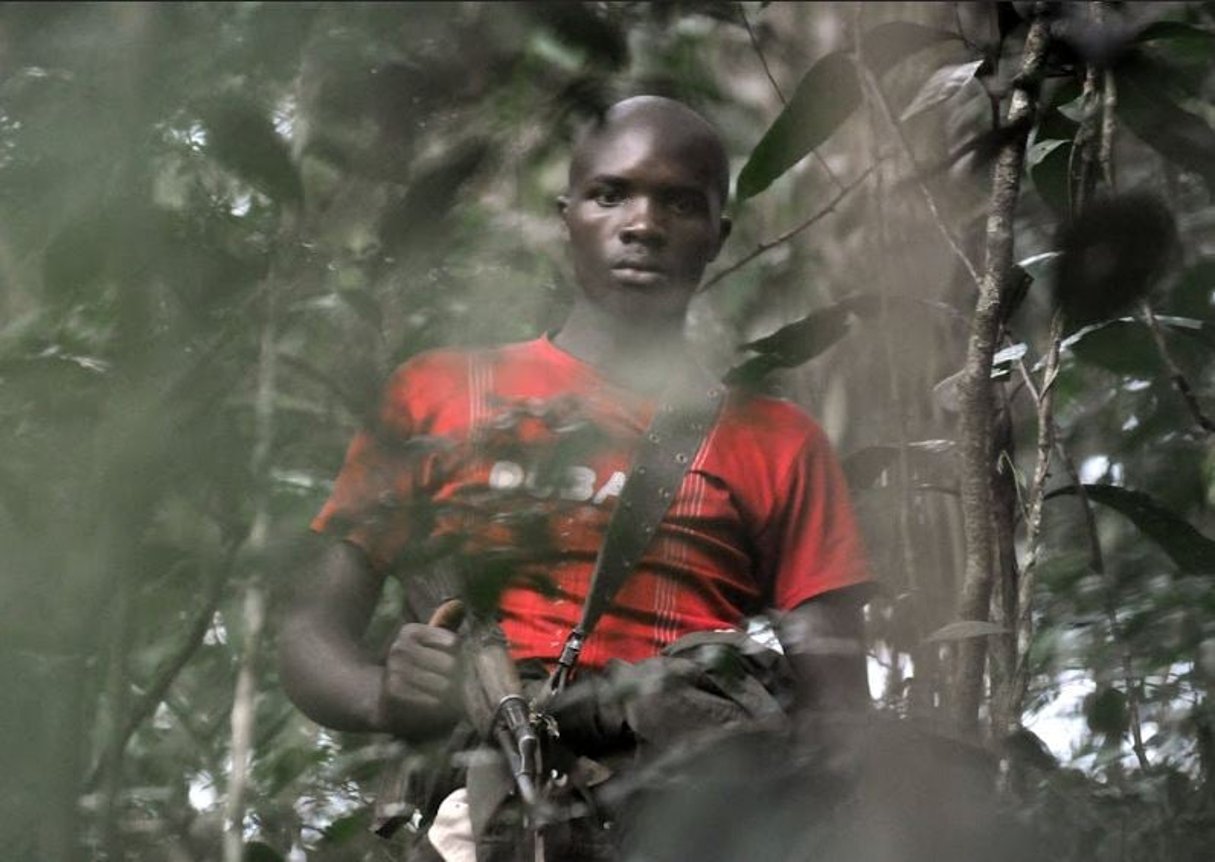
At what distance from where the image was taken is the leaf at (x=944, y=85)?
2480 mm

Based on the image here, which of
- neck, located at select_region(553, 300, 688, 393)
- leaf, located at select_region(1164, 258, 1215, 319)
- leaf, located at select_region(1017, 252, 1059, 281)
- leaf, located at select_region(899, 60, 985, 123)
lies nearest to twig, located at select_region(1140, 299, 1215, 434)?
leaf, located at select_region(1017, 252, 1059, 281)

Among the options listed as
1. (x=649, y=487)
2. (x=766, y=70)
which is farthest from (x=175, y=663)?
(x=766, y=70)

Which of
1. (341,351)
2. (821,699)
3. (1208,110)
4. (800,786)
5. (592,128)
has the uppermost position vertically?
(1208,110)

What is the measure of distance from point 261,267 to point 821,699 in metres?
0.96

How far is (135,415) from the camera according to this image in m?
1.42

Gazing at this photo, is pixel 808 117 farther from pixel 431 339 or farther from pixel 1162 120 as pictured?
pixel 431 339

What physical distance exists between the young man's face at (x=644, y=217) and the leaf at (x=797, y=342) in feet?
0.62

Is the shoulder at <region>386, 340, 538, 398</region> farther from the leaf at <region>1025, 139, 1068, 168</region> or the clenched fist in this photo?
the leaf at <region>1025, 139, 1068, 168</region>

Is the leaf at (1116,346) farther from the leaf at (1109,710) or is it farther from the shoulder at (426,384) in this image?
the shoulder at (426,384)

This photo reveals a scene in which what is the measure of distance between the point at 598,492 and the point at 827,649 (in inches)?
26.6

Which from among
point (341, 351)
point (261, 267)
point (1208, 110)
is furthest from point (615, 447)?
point (1208, 110)

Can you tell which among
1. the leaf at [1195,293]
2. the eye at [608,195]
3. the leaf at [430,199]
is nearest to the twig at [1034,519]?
the leaf at [1195,293]

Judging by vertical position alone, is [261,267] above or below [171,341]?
above

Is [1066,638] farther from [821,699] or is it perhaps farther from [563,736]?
[563,736]
